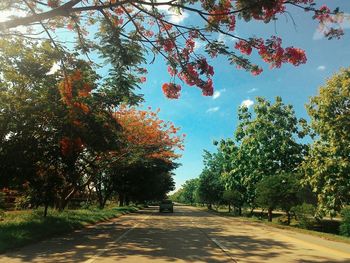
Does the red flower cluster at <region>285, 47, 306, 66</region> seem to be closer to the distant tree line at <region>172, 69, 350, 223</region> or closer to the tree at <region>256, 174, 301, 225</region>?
the distant tree line at <region>172, 69, 350, 223</region>

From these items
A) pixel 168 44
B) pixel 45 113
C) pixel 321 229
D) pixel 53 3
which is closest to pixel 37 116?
pixel 45 113

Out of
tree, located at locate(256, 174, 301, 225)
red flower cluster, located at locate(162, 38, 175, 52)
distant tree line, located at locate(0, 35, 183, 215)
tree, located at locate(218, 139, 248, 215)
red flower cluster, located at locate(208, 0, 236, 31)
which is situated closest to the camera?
red flower cluster, located at locate(208, 0, 236, 31)

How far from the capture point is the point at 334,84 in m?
27.3

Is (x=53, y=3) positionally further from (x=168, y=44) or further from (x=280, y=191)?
(x=280, y=191)

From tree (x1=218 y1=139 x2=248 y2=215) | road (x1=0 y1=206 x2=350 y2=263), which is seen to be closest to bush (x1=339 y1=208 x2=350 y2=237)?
road (x1=0 y1=206 x2=350 y2=263)

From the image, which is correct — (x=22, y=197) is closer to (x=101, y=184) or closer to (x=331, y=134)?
(x=101, y=184)

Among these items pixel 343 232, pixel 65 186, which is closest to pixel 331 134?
pixel 343 232

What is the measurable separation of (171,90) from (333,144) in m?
17.7

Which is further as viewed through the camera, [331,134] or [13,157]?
[331,134]

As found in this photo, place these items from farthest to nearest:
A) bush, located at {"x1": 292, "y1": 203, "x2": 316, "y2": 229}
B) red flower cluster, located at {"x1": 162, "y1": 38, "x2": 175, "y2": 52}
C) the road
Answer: bush, located at {"x1": 292, "y1": 203, "x2": 316, "y2": 229} → the road → red flower cluster, located at {"x1": 162, "y1": 38, "x2": 175, "y2": 52}

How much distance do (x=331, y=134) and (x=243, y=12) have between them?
62.2ft

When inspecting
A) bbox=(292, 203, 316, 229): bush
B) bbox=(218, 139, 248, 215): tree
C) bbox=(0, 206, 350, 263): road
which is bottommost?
bbox=(0, 206, 350, 263): road

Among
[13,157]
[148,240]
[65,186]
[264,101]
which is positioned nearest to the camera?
[148,240]

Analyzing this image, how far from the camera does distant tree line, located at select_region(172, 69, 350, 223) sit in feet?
88.5
